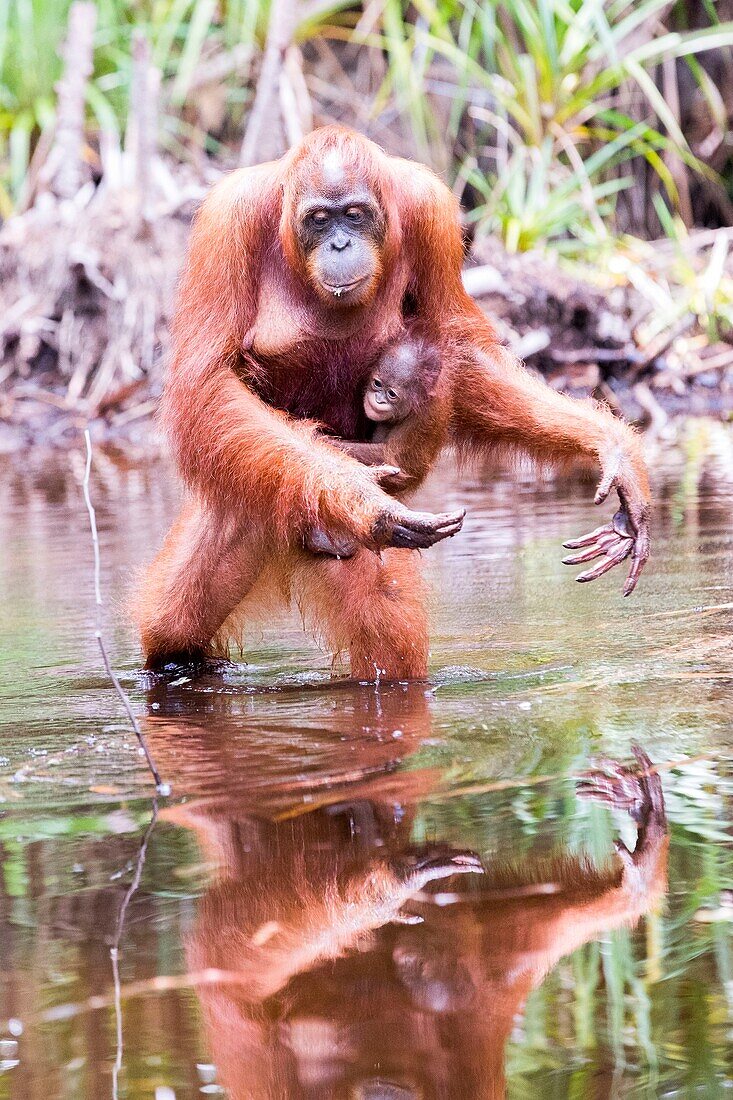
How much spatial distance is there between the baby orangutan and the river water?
66 cm

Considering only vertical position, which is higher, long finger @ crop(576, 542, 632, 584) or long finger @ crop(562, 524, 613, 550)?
long finger @ crop(562, 524, 613, 550)

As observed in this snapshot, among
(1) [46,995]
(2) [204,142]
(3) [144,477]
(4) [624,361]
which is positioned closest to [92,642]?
(1) [46,995]

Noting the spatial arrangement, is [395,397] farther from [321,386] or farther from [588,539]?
[588,539]

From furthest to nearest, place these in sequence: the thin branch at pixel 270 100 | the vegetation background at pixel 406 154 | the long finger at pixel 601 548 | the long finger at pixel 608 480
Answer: the thin branch at pixel 270 100
the vegetation background at pixel 406 154
the long finger at pixel 601 548
the long finger at pixel 608 480

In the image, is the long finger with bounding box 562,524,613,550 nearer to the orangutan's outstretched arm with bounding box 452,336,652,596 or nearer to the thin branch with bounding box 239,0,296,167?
the orangutan's outstretched arm with bounding box 452,336,652,596

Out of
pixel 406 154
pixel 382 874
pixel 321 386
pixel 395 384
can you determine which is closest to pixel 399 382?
pixel 395 384

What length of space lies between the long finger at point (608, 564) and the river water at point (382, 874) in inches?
9.5

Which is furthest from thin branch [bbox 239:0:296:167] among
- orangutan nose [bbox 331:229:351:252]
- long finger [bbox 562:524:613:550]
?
long finger [bbox 562:524:613:550]

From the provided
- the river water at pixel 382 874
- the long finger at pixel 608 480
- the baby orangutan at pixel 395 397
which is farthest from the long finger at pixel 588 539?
the baby orangutan at pixel 395 397

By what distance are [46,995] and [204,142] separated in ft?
50.2

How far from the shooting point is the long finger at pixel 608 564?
4.10 m

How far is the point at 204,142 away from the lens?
643 inches

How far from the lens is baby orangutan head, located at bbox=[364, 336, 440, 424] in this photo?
163 inches

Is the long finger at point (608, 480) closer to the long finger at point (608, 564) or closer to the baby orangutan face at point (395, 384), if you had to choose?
the long finger at point (608, 564)
